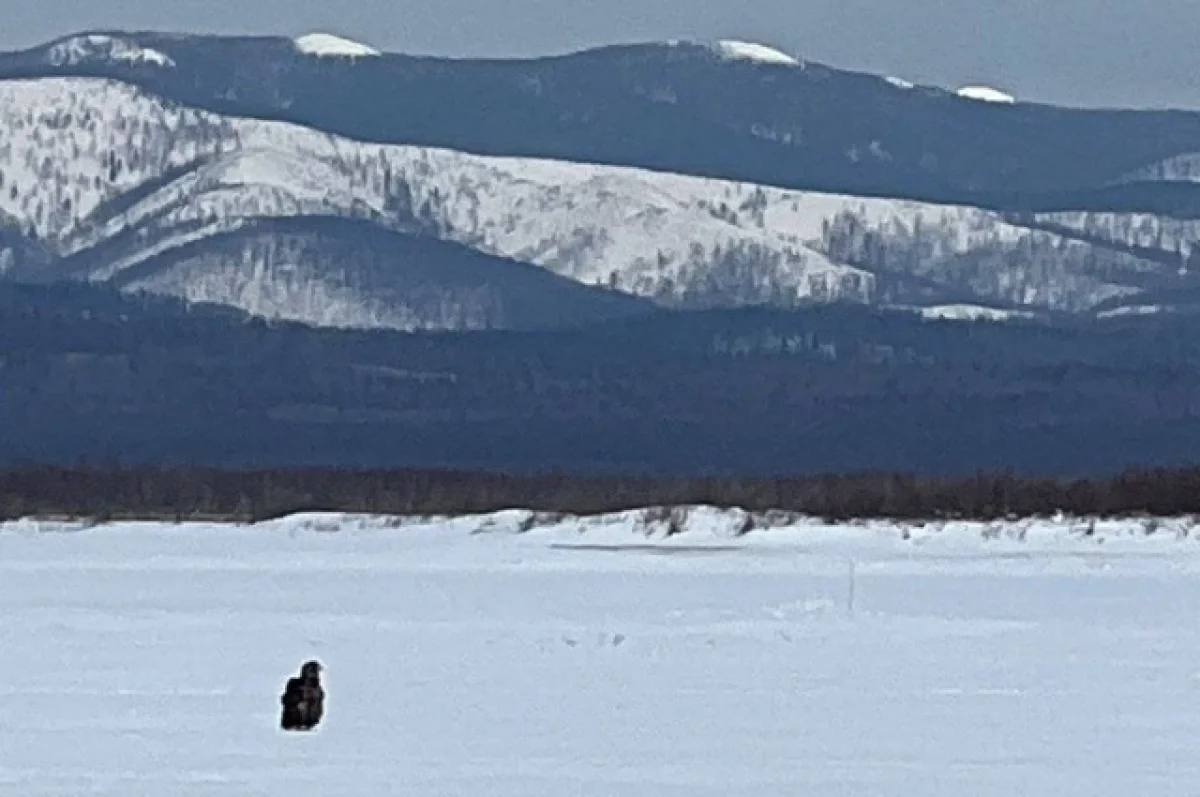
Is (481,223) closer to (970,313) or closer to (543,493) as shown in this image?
(970,313)

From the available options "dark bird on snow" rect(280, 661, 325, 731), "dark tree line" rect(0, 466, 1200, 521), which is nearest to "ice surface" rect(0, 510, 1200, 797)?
"dark bird on snow" rect(280, 661, 325, 731)

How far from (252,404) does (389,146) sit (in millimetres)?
81931

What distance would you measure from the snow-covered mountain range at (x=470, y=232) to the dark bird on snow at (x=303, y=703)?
5283 inches

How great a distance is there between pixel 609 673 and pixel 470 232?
15819 cm

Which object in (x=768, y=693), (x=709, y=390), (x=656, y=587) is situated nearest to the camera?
(x=768, y=693)

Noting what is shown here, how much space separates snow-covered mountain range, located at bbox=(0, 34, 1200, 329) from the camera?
526ft

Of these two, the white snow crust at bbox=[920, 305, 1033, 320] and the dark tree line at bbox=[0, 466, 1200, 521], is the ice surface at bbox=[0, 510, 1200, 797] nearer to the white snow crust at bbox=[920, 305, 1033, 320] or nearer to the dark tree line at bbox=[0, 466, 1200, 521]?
the dark tree line at bbox=[0, 466, 1200, 521]

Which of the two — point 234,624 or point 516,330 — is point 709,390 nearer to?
point 516,330

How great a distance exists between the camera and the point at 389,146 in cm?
19775

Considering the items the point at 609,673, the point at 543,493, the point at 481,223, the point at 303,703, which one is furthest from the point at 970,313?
the point at 303,703

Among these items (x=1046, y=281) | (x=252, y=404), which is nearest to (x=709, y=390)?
(x=252, y=404)

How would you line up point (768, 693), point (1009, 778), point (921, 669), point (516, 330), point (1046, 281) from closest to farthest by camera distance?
1. point (1009, 778)
2. point (768, 693)
3. point (921, 669)
4. point (516, 330)
5. point (1046, 281)

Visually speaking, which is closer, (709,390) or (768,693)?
(768,693)

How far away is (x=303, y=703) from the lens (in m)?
15.0
